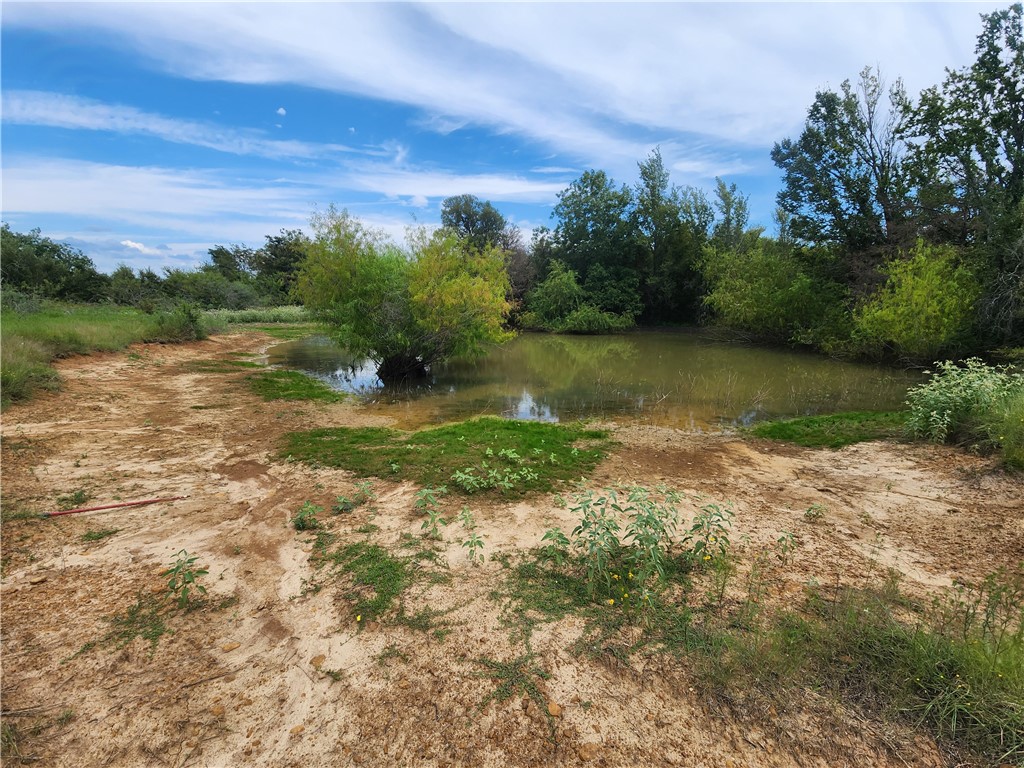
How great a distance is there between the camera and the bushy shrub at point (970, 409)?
5.57 metres

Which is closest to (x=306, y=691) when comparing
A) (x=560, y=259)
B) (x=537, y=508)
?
(x=537, y=508)

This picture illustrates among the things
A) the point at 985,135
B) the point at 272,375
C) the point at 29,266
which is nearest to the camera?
the point at 272,375

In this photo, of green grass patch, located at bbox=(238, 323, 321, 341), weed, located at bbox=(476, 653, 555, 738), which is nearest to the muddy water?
green grass patch, located at bbox=(238, 323, 321, 341)

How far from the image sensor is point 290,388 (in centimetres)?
1125

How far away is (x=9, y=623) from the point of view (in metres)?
2.83

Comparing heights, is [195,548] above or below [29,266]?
below

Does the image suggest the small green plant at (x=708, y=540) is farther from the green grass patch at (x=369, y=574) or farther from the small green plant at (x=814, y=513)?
the green grass patch at (x=369, y=574)

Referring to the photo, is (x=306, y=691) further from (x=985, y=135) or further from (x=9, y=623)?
(x=985, y=135)

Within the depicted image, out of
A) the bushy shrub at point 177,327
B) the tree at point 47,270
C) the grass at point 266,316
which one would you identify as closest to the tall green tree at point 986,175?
the bushy shrub at point 177,327

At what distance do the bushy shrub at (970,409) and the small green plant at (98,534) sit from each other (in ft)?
31.9

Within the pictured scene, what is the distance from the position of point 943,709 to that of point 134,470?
24.7ft

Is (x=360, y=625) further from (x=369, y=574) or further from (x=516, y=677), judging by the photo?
(x=516, y=677)

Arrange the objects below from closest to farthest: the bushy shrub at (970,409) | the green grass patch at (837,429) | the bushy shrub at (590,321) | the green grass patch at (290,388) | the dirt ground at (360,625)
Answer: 1. the dirt ground at (360,625)
2. the bushy shrub at (970,409)
3. the green grass patch at (837,429)
4. the green grass patch at (290,388)
5. the bushy shrub at (590,321)

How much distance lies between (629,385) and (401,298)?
707 cm
